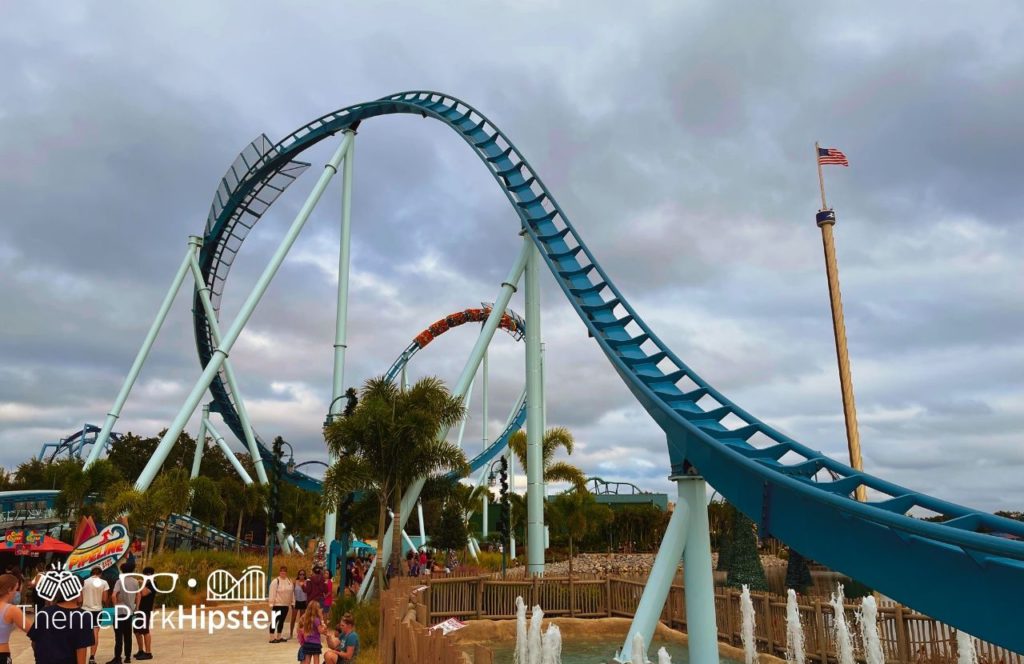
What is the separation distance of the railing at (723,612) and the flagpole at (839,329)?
9.71 meters

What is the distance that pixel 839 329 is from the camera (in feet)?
69.2

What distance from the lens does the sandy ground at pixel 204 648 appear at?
953cm

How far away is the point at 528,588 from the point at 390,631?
5632 millimetres

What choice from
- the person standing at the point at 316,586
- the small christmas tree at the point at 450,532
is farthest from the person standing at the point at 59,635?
the small christmas tree at the point at 450,532

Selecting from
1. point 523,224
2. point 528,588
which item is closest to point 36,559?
point 528,588

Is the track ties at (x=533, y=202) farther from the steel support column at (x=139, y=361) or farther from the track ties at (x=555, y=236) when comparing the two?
the steel support column at (x=139, y=361)

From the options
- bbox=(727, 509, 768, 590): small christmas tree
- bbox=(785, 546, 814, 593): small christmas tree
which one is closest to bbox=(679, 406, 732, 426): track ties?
bbox=(727, 509, 768, 590): small christmas tree

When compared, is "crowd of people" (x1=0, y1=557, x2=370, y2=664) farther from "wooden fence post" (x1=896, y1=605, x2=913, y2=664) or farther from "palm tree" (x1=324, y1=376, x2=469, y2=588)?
"wooden fence post" (x1=896, y1=605, x2=913, y2=664)

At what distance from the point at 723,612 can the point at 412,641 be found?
22.6 feet

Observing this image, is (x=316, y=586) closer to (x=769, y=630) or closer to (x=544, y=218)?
(x=769, y=630)

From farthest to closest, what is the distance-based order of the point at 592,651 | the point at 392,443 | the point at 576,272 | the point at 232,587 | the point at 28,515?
1. the point at 28,515
2. the point at 232,587
3. the point at 392,443
4. the point at 576,272
5. the point at 592,651

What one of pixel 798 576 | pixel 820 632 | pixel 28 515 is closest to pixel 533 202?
pixel 820 632

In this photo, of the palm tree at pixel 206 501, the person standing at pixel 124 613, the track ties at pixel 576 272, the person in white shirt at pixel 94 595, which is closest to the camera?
the person in white shirt at pixel 94 595

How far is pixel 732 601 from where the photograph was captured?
38.2ft
